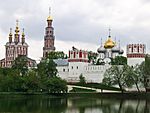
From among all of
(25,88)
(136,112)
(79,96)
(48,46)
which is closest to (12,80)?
(25,88)

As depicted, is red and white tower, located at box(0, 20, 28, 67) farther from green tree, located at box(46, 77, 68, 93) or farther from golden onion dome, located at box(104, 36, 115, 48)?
green tree, located at box(46, 77, 68, 93)

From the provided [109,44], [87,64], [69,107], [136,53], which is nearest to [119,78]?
[136,53]

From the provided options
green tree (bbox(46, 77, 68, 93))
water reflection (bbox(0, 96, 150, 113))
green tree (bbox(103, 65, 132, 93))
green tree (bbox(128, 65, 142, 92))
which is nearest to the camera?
water reflection (bbox(0, 96, 150, 113))

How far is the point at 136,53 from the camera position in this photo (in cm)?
8388

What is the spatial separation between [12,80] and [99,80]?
88.3ft

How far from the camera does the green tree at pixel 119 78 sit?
72.5 m

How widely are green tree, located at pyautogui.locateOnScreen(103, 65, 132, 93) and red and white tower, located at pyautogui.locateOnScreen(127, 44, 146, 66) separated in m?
8.67

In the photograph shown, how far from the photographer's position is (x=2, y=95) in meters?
60.7

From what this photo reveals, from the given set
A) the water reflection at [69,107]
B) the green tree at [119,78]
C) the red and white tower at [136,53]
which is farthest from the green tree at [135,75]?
the water reflection at [69,107]

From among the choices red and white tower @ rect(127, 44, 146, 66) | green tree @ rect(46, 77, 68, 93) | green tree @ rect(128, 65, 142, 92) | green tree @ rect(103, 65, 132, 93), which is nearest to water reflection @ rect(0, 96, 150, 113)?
green tree @ rect(46, 77, 68, 93)

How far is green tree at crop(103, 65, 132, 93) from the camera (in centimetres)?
7250

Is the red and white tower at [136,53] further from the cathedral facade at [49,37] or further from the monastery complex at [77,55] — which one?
the cathedral facade at [49,37]

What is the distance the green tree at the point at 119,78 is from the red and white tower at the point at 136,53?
8672 mm

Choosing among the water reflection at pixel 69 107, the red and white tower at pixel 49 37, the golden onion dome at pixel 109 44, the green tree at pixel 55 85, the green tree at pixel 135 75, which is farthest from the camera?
the red and white tower at pixel 49 37
